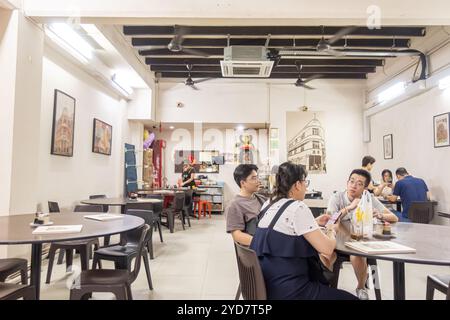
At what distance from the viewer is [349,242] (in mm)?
1884

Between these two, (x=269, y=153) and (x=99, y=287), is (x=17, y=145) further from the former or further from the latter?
(x=269, y=153)

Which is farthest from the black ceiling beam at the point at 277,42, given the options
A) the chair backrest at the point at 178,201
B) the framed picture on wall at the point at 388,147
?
the chair backrest at the point at 178,201

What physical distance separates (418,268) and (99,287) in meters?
3.96

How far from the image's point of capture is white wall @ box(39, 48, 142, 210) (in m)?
4.46

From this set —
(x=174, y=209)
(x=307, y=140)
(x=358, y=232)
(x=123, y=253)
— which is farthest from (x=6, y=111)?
(x=307, y=140)

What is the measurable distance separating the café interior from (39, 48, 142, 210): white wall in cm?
4

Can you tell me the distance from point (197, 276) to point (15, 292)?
2102 millimetres

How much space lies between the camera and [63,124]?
4.89 meters

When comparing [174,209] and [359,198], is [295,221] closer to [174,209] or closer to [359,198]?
[359,198]

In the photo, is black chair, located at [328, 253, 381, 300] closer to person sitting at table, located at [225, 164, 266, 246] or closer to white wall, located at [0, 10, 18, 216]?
person sitting at table, located at [225, 164, 266, 246]

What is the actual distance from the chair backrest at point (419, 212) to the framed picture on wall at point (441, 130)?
1.21 metres

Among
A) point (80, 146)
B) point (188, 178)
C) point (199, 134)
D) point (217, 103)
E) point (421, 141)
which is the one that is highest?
point (217, 103)

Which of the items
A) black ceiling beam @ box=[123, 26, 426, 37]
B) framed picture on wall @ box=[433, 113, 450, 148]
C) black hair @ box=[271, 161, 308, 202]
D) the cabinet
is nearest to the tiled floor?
black hair @ box=[271, 161, 308, 202]
